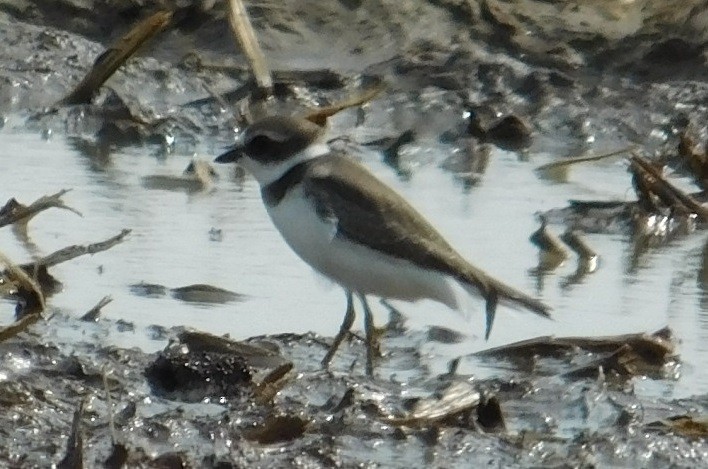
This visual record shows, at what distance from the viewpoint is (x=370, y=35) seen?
36.1 feet

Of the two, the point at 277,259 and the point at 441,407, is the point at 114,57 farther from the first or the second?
the point at 441,407

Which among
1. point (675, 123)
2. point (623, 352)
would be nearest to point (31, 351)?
point (623, 352)

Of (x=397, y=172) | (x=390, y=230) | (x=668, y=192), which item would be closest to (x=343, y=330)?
(x=390, y=230)

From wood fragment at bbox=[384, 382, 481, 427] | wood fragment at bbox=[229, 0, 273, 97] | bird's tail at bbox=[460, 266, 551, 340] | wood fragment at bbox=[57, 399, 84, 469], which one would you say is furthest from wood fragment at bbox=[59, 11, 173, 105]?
wood fragment at bbox=[57, 399, 84, 469]

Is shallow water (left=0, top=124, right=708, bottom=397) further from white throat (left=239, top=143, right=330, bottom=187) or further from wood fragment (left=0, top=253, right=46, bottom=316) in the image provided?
white throat (left=239, top=143, right=330, bottom=187)

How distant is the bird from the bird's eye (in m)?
0.23

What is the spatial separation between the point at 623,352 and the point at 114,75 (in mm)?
4744

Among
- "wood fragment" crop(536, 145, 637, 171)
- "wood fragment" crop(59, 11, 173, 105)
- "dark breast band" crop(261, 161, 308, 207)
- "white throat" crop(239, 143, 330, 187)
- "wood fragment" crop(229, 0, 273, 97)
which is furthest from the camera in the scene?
"wood fragment" crop(229, 0, 273, 97)

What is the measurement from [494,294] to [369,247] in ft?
1.46

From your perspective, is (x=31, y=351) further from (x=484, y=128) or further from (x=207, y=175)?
(x=484, y=128)

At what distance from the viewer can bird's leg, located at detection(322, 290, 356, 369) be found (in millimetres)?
6164

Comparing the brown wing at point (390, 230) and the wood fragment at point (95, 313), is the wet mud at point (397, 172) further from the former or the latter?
the brown wing at point (390, 230)

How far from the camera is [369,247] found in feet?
20.3

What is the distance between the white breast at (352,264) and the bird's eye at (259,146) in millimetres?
338
